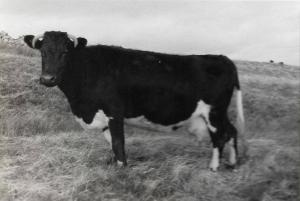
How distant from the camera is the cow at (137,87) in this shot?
25.2 ft

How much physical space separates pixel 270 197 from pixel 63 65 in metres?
3.60

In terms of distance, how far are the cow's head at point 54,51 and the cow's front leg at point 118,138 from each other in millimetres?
1071

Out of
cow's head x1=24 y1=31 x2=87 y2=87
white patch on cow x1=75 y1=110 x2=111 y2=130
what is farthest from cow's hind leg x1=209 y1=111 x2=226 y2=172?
cow's head x1=24 y1=31 x2=87 y2=87

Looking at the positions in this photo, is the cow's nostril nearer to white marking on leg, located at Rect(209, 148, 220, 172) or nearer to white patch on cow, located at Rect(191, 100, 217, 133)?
white patch on cow, located at Rect(191, 100, 217, 133)

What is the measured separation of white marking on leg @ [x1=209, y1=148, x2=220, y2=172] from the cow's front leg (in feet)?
4.59

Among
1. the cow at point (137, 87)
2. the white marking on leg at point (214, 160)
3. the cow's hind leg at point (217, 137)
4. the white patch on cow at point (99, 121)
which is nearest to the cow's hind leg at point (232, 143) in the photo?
the cow at point (137, 87)

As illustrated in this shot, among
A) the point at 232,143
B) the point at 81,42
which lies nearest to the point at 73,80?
the point at 81,42

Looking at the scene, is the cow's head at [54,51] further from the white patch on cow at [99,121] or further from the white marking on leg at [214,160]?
the white marking on leg at [214,160]

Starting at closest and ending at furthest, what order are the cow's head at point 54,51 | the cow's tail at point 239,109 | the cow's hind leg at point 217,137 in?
the cow's head at point 54,51, the cow's hind leg at point 217,137, the cow's tail at point 239,109

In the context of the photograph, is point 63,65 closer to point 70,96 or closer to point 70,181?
point 70,96

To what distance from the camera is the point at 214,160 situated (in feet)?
26.3

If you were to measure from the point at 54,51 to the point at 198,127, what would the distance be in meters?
2.67

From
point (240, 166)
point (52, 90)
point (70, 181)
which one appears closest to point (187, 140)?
point (240, 166)

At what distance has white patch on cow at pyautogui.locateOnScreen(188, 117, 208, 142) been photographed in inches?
324
